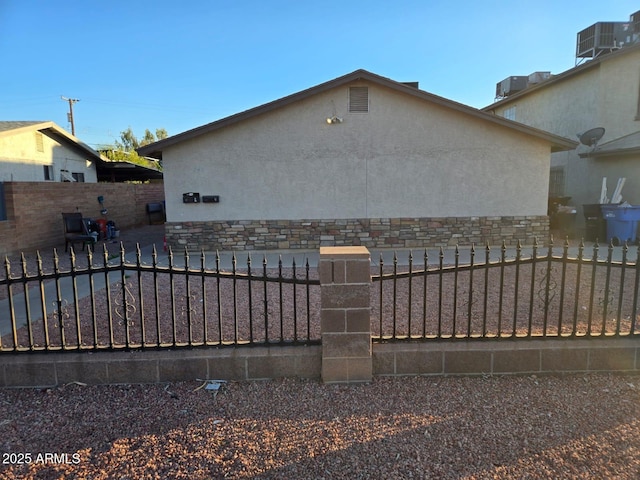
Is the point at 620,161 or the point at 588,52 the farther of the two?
the point at 588,52

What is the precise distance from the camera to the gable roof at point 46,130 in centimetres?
1652

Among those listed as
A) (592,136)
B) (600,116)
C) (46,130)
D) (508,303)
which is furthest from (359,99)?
(46,130)

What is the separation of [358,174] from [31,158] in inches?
571

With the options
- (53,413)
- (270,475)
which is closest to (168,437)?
(270,475)

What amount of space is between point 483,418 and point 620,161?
13.7 m

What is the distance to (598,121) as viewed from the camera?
1463 centimetres

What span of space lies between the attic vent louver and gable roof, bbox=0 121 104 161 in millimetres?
13155

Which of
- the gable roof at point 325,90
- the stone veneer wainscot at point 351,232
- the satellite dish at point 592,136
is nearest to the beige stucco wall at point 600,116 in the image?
the satellite dish at point 592,136

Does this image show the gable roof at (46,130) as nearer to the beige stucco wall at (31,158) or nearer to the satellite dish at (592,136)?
the beige stucco wall at (31,158)

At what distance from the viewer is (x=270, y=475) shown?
8.30ft

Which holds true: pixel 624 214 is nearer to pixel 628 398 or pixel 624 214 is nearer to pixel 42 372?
pixel 628 398

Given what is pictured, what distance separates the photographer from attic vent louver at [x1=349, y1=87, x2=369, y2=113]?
10.9 metres

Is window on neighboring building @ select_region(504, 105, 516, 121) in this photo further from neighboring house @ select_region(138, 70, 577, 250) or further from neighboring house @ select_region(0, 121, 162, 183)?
neighboring house @ select_region(0, 121, 162, 183)

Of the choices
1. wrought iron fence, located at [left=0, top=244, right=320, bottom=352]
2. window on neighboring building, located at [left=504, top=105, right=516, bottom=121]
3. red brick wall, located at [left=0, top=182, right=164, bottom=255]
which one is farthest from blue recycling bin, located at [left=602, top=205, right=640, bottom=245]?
red brick wall, located at [left=0, top=182, right=164, bottom=255]
